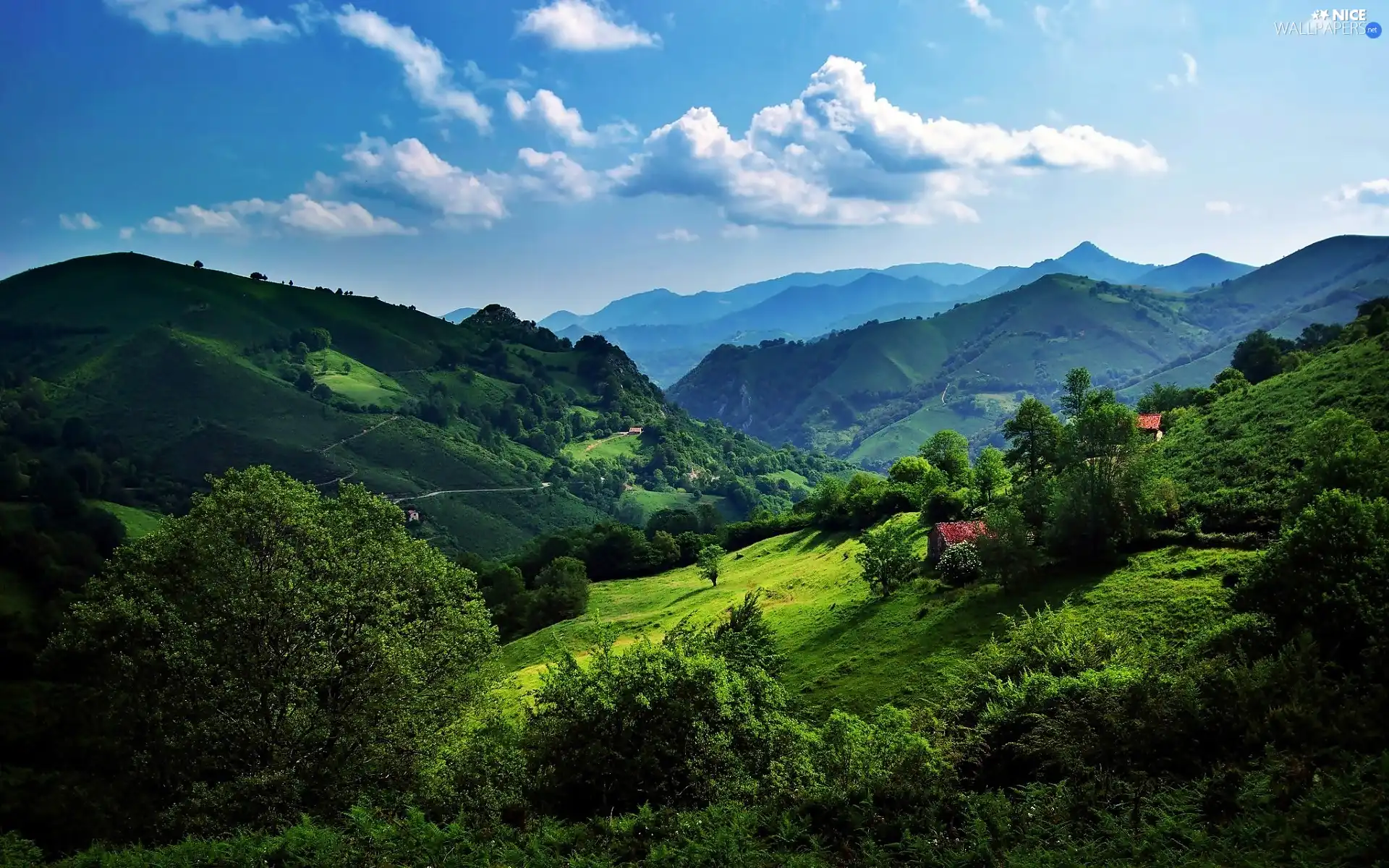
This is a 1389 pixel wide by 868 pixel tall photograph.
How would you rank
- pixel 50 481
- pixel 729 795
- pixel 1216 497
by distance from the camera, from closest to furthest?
pixel 729 795 < pixel 1216 497 < pixel 50 481

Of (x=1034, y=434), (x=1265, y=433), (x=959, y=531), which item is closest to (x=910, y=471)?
(x=1034, y=434)

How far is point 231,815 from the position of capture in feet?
81.7

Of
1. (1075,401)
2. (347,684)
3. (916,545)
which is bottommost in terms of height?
(916,545)

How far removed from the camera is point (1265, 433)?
57.6m

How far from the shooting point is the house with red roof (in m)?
57.2

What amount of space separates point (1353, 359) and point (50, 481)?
652 feet

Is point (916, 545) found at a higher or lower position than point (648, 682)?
lower

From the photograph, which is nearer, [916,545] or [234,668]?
[234,668]

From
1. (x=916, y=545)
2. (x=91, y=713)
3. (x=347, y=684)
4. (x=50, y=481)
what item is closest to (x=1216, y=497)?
(x=916, y=545)

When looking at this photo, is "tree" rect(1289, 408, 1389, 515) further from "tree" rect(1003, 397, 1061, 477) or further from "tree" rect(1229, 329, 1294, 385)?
"tree" rect(1229, 329, 1294, 385)

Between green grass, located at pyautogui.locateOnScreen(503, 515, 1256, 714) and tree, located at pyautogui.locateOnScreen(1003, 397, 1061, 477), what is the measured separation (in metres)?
12.5

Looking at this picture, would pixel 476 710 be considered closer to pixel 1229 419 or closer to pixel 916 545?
pixel 916 545

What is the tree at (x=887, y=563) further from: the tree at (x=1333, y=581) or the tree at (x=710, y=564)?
the tree at (x=710, y=564)

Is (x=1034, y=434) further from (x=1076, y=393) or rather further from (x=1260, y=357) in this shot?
(x=1260, y=357)
